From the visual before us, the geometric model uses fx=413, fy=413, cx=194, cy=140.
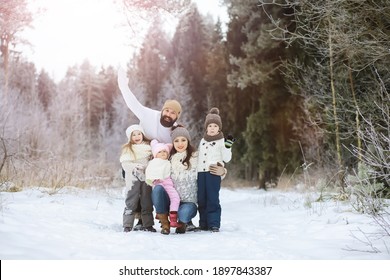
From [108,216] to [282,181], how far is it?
11105 mm

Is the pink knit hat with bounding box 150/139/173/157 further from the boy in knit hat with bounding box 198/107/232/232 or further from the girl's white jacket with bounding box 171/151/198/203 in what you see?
the boy in knit hat with bounding box 198/107/232/232

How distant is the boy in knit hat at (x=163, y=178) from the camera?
450cm

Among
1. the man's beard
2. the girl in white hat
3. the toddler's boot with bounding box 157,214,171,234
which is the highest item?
the man's beard

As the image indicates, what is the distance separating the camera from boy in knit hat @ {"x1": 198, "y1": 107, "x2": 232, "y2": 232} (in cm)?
477

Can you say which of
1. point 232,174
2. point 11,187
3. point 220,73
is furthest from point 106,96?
point 11,187

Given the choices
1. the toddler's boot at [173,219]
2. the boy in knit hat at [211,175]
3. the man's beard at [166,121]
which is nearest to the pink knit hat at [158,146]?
the man's beard at [166,121]

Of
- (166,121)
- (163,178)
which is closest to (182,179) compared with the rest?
(163,178)

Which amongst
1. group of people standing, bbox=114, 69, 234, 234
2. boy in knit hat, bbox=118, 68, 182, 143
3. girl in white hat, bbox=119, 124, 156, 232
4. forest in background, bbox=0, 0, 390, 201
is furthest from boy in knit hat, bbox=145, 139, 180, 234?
forest in background, bbox=0, 0, 390, 201

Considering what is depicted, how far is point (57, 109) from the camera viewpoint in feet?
82.5

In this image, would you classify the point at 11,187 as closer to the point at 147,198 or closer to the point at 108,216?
the point at 108,216

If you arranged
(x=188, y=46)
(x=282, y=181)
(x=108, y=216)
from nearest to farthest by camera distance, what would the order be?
(x=108, y=216) < (x=282, y=181) < (x=188, y=46)

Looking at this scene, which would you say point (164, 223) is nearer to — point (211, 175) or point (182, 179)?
point (182, 179)

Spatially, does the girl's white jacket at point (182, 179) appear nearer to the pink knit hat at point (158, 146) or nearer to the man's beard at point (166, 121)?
the pink knit hat at point (158, 146)

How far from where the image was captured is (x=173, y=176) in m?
4.68
